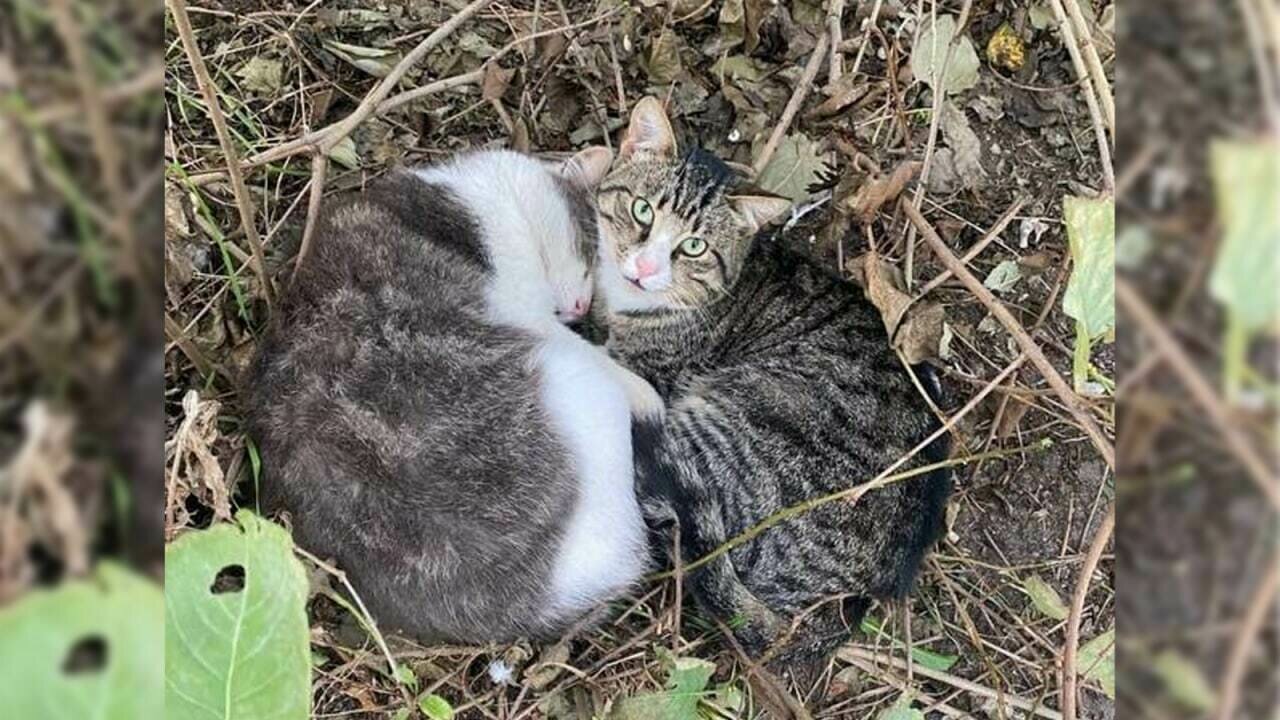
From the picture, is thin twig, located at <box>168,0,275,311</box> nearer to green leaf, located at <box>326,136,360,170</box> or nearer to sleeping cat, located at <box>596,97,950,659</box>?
green leaf, located at <box>326,136,360,170</box>

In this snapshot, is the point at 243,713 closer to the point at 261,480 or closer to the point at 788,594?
the point at 261,480

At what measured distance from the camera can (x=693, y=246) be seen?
2.85m

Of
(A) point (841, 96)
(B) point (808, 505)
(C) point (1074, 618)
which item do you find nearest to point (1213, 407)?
(C) point (1074, 618)

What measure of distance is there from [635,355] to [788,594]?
81 cm

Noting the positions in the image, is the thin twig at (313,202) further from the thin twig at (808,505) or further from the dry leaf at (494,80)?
the thin twig at (808,505)

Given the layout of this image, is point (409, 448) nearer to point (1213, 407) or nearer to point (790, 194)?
point (790, 194)

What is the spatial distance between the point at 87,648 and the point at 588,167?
8.22 ft

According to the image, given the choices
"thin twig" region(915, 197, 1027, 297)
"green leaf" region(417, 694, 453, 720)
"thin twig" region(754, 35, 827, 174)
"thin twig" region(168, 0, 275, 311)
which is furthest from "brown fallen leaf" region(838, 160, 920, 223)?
"green leaf" region(417, 694, 453, 720)

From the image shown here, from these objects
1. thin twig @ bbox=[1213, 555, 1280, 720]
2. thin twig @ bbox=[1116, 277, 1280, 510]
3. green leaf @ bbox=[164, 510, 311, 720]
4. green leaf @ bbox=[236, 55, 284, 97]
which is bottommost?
green leaf @ bbox=[236, 55, 284, 97]

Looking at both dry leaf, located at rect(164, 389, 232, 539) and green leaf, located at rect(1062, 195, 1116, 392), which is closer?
green leaf, located at rect(1062, 195, 1116, 392)

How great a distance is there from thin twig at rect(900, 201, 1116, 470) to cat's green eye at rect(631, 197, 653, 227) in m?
0.65

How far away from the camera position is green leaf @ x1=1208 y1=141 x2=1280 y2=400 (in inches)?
23.3

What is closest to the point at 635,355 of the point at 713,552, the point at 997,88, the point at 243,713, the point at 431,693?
the point at 713,552

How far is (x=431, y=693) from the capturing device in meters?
2.59
